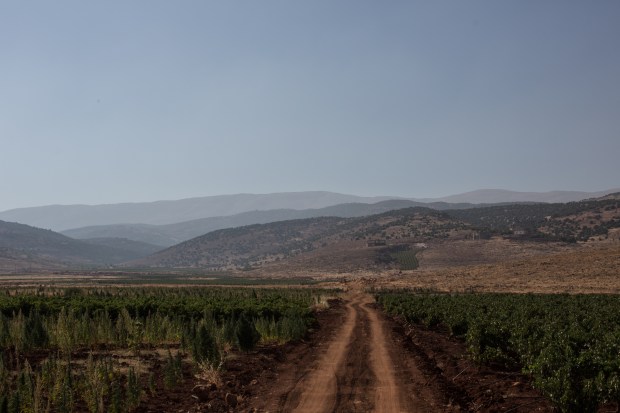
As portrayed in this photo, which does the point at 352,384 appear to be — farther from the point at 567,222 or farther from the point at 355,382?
the point at 567,222

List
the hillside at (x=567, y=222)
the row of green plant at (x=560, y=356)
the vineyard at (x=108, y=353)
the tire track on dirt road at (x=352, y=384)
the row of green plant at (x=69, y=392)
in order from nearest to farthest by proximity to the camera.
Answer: the row of green plant at (x=560, y=356), the row of green plant at (x=69, y=392), the vineyard at (x=108, y=353), the tire track on dirt road at (x=352, y=384), the hillside at (x=567, y=222)

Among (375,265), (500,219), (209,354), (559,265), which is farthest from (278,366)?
(500,219)

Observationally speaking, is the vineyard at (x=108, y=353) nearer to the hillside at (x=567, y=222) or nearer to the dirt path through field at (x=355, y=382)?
the dirt path through field at (x=355, y=382)

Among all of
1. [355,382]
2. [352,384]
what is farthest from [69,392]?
[355,382]

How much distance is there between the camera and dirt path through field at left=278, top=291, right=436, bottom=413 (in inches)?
553

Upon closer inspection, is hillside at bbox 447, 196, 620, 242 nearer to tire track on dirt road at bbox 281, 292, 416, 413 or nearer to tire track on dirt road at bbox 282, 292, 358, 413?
tire track on dirt road at bbox 281, 292, 416, 413

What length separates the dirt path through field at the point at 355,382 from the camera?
14039mm

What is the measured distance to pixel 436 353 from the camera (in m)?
22.7

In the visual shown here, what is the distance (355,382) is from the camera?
55.1ft

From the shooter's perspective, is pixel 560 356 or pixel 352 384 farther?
pixel 352 384

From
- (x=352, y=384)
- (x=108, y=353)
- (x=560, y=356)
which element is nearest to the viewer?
(x=560, y=356)

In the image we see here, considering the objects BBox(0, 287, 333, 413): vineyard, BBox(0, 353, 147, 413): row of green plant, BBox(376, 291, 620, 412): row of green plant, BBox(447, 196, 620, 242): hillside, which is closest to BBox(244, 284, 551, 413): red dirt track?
BBox(376, 291, 620, 412): row of green plant

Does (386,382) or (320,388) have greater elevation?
(320,388)

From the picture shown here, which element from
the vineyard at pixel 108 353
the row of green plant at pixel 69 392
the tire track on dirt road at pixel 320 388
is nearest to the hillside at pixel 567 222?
the vineyard at pixel 108 353
